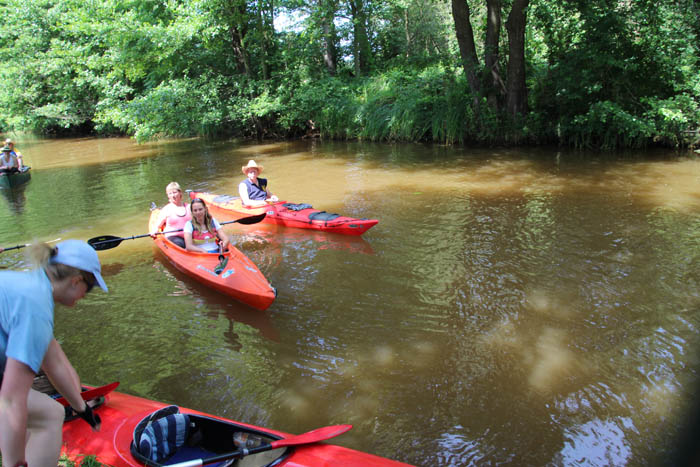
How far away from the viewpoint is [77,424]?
2.47 metres

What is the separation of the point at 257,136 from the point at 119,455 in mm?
17493

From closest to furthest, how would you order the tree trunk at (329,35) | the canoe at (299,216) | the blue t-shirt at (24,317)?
the blue t-shirt at (24,317), the canoe at (299,216), the tree trunk at (329,35)

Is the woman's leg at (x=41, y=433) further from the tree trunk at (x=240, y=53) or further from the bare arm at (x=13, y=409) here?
the tree trunk at (x=240, y=53)

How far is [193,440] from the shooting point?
2.54m

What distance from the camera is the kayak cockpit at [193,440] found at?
90.8 inches

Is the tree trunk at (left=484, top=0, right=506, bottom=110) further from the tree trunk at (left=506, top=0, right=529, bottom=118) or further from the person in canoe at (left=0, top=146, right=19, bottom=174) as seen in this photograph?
the person in canoe at (left=0, top=146, right=19, bottom=174)

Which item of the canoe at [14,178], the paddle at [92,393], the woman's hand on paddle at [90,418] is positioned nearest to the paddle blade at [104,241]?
the paddle at [92,393]

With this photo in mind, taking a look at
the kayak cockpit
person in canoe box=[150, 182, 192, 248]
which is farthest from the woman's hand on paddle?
person in canoe box=[150, 182, 192, 248]

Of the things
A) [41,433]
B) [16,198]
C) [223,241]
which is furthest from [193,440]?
[16,198]

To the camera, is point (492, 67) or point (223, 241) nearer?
point (223, 241)

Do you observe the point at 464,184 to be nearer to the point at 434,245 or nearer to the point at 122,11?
the point at 434,245

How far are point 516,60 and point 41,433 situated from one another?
1316 cm

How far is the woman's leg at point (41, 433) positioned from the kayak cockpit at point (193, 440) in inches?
17.3

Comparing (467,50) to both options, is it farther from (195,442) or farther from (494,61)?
(195,442)
